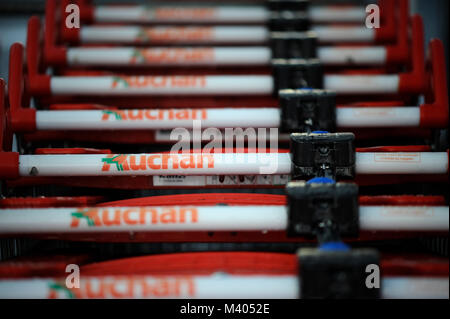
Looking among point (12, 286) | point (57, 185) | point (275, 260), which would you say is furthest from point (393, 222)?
point (57, 185)

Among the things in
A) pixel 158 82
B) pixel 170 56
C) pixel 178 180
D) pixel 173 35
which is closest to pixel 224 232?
pixel 178 180

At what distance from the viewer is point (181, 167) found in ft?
4.32

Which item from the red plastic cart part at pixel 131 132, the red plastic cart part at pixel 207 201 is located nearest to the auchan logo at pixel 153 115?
the red plastic cart part at pixel 131 132

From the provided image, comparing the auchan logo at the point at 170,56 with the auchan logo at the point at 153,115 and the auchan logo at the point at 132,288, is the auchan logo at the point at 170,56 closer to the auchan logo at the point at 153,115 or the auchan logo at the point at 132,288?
the auchan logo at the point at 153,115

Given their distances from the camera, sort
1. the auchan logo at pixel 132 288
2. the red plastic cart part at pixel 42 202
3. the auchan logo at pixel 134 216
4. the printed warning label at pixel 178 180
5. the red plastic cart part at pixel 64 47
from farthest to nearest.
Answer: the red plastic cart part at pixel 64 47, the printed warning label at pixel 178 180, the red plastic cart part at pixel 42 202, the auchan logo at pixel 134 216, the auchan logo at pixel 132 288

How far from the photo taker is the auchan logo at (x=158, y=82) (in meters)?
1.66

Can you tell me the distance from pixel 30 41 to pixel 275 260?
127 cm

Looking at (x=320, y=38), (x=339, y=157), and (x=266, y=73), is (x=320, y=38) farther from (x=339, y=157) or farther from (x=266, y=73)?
(x=339, y=157)

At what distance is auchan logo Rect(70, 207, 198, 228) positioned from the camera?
1189mm

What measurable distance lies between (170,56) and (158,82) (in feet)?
0.69

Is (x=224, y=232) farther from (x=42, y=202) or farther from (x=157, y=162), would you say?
(x=42, y=202)

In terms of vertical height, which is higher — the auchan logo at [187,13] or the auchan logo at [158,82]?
the auchan logo at [187,13]

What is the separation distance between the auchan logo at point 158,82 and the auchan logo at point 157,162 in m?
0.44

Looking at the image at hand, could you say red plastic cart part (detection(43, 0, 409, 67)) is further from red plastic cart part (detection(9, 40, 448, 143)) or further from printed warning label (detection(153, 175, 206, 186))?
printed warning label (detection(153, 175, 206, 186))
